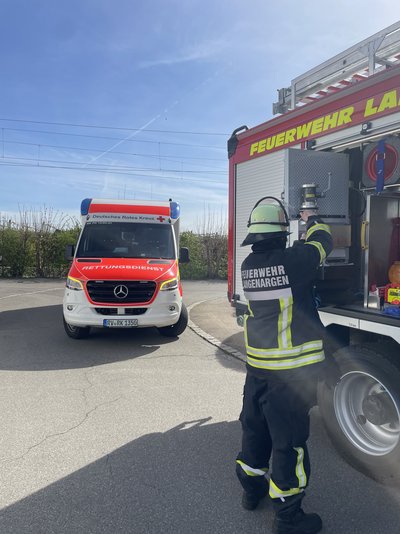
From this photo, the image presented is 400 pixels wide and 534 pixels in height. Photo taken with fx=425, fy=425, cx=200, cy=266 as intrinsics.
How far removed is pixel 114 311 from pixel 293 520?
15.3 feet

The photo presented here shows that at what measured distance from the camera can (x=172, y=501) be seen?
272 cm

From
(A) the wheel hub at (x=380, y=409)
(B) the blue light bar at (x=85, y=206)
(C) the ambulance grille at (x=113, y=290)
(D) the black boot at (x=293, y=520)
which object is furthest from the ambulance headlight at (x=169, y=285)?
(D) the black boot at (x=293, y=520)

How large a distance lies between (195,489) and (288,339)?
1253 millimetres

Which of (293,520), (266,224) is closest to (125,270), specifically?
(266,224)

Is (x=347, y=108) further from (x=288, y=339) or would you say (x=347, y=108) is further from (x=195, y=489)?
(x=195, y=489)

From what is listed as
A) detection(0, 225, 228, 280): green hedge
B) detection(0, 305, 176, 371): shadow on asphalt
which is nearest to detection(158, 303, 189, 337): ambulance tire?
detection(0, 305, 176, 371): shadow on asphalt

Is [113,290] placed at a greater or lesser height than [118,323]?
greater

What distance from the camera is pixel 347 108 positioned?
349 cm

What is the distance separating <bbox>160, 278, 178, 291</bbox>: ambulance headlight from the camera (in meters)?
6.73

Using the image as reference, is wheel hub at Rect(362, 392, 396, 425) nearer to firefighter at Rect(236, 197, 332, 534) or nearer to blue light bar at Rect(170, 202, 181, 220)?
firefighter at Rect(236, 197, 332, 534)

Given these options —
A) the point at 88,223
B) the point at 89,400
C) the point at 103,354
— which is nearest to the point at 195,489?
the point at 89,400

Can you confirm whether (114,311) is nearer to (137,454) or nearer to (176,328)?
(176,328)

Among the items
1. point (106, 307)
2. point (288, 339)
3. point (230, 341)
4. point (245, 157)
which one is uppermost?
point (245, 157)

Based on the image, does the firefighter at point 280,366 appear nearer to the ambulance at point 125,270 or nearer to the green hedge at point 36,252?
the ambulance at point 125,270
